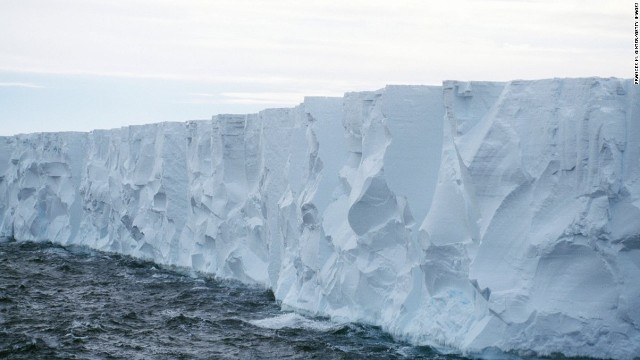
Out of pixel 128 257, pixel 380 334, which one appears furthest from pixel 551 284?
pixel 128 257

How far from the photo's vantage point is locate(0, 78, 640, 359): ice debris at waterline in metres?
9.36

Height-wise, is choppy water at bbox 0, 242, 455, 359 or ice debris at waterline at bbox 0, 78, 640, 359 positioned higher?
ice debris at waterline at bbox 0, 78, 640, 359

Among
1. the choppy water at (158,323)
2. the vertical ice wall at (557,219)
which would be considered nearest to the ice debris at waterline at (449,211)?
the vertical ice wall at (557,219)

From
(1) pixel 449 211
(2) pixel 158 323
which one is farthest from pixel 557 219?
(2) pixel 158 323

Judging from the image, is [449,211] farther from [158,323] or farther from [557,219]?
[158,323]

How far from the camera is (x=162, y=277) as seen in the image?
61.9 feet

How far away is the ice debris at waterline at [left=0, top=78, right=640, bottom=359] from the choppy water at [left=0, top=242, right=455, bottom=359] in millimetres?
492

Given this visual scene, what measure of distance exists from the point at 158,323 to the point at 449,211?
509 centimetres

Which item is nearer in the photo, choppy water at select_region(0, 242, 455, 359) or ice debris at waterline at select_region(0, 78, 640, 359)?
ice debris at waterline at select_region(0, 78, 640, 359)

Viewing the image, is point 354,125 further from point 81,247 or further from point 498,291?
point 81,247

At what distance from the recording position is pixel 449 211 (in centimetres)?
1080

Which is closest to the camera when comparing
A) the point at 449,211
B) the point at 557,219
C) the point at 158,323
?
the point at 557,219

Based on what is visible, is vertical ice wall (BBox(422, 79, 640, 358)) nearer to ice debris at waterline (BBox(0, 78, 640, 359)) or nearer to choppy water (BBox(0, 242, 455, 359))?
ice debris at waterline (BBox(0, 78, 640, 359))

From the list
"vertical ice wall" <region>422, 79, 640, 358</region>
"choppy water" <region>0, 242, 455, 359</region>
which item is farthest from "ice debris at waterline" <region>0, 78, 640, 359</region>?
"choppy water" <region>0, 242, 455, 359</region>
